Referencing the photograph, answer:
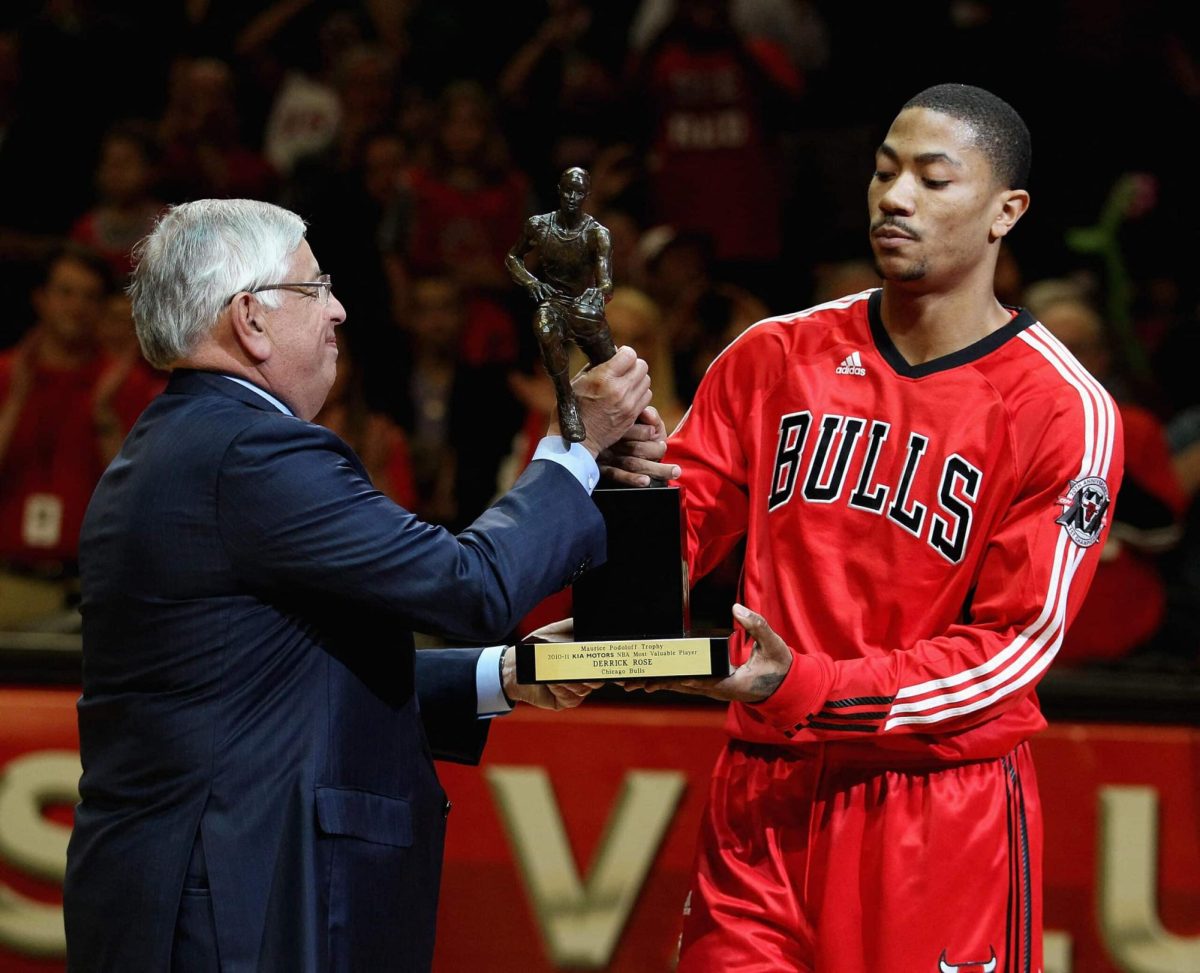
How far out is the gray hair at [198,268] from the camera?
2551 millimetres

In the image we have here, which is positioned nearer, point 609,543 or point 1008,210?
point 609,543

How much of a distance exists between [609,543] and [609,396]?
0.85 ft

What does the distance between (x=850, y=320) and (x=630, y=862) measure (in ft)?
5.94

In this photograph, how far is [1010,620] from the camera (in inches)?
110

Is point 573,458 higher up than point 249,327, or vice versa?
point 249,327

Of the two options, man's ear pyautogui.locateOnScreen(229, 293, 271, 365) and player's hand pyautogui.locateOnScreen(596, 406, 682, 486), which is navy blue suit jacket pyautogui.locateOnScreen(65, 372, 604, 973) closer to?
man's ear pyautogui.locateOnScreen(229, 293, 271, 365)

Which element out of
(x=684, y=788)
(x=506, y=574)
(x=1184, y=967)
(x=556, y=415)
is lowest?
(x=1184, y=967)

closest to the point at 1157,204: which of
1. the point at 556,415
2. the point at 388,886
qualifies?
the point at 556,415

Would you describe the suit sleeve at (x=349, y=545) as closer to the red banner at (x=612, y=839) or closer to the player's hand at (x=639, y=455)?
the player's hand at (x=639, y=455)

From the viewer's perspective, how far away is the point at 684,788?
14.2 ft

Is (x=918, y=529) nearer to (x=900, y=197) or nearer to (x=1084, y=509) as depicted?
(x=1084, y=509)

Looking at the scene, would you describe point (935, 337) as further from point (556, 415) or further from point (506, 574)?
point (506, 574)

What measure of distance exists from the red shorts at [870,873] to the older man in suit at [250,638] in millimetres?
597

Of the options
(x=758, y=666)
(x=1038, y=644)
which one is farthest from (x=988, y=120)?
(x=758, y=666)
